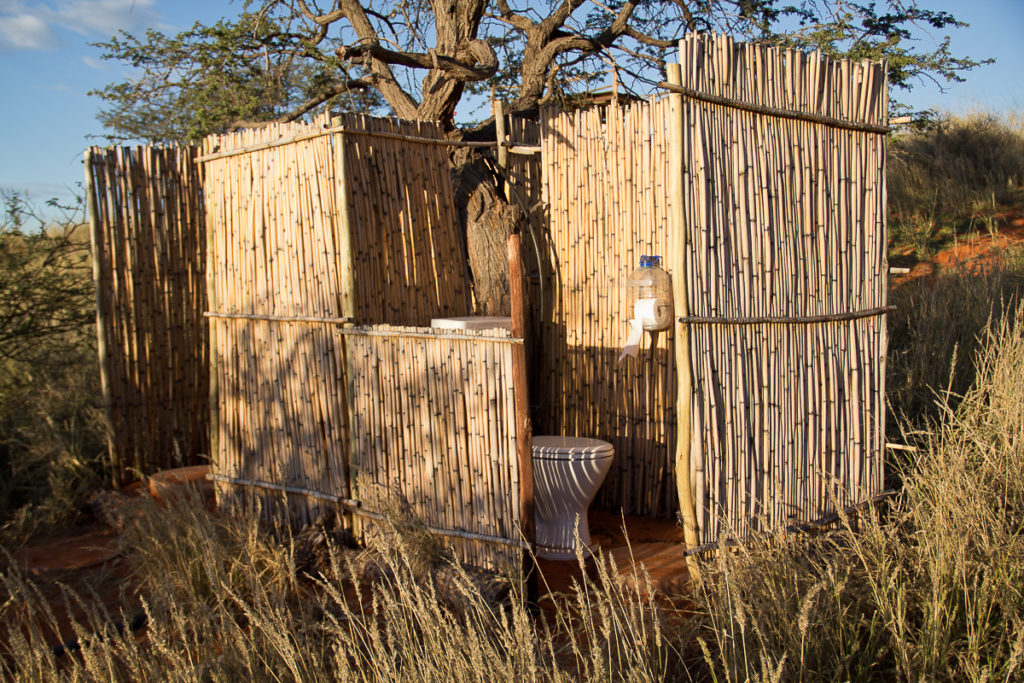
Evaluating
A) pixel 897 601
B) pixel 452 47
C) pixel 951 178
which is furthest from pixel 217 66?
pixel 951 178

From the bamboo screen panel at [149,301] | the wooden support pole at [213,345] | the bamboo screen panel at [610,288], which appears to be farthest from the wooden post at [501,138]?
the bamboo screen panel at [149,301]

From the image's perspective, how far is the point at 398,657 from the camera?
9.31 ft

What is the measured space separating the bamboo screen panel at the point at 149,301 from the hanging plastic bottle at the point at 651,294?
354 centimetres

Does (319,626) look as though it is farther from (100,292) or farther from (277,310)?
(100,292)

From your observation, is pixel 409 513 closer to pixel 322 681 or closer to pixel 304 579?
pixel 304 579

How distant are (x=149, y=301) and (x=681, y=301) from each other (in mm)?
4201

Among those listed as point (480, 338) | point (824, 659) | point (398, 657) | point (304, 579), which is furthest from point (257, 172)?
point (824, 659)

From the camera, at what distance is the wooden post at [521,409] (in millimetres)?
3445

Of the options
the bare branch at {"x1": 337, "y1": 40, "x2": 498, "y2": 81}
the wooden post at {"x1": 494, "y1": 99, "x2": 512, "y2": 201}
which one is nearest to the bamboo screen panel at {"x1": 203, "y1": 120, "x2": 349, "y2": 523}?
the bare branch at {"x1": 337, "y1": 40, "x2": 498, "y2": 81}

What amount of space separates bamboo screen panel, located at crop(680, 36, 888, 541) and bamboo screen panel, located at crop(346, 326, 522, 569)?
847 mm

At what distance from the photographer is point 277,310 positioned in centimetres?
473

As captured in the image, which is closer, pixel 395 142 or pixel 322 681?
pixel 322 681

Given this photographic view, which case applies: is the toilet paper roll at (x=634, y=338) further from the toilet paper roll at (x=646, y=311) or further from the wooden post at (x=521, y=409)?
the wooden post at (x=521, y=409)

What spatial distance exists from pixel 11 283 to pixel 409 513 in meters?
4.59
